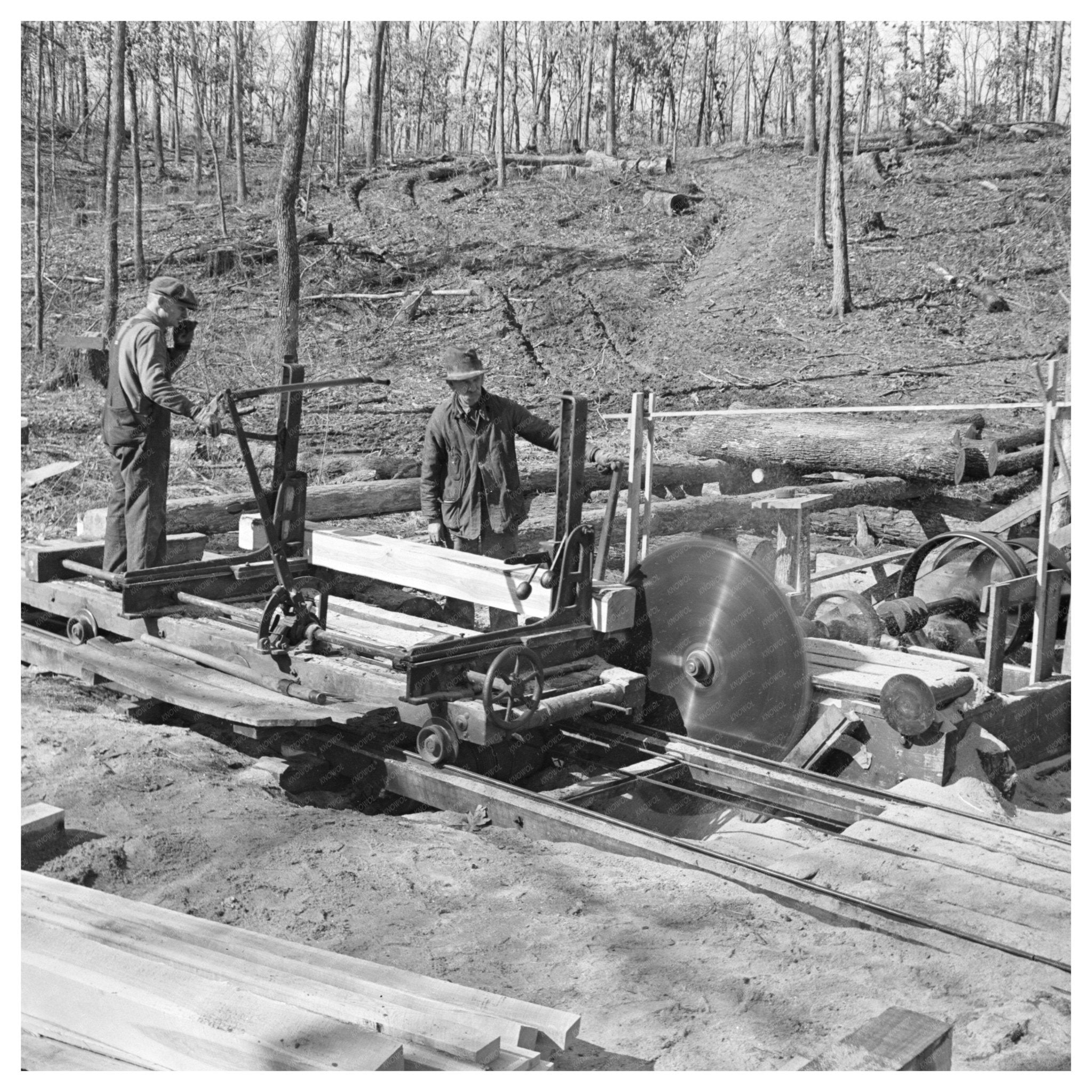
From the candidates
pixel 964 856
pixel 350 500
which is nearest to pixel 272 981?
pixel 964 856

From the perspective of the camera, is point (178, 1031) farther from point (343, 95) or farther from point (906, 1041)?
point (343, 95)

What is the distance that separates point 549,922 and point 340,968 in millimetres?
965

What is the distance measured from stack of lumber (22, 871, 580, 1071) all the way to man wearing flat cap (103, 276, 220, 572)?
10.2 feet

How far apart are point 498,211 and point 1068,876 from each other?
2341 cm

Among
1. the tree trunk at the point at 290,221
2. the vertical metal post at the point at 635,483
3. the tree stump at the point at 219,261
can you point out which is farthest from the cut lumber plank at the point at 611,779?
the tree stump at the point at 219,261

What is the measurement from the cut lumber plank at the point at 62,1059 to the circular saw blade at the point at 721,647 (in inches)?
141

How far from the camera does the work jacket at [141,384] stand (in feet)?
20.7

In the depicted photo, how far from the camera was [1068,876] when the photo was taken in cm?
462

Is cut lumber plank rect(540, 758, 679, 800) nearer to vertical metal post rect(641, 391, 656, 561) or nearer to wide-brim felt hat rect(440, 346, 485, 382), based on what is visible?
vertical metal post rect(641, 391, 656, 561)

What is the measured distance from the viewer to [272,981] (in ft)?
11.5

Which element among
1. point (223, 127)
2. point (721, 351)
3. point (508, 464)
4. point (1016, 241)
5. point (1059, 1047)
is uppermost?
point (223, 127)

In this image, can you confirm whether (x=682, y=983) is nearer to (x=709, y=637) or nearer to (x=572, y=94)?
(x=709, y=637)

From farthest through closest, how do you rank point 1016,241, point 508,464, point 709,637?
point 1016,241 → point 508,464 → point 709,637

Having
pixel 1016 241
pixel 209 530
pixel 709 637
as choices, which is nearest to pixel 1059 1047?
pixel 709 637
